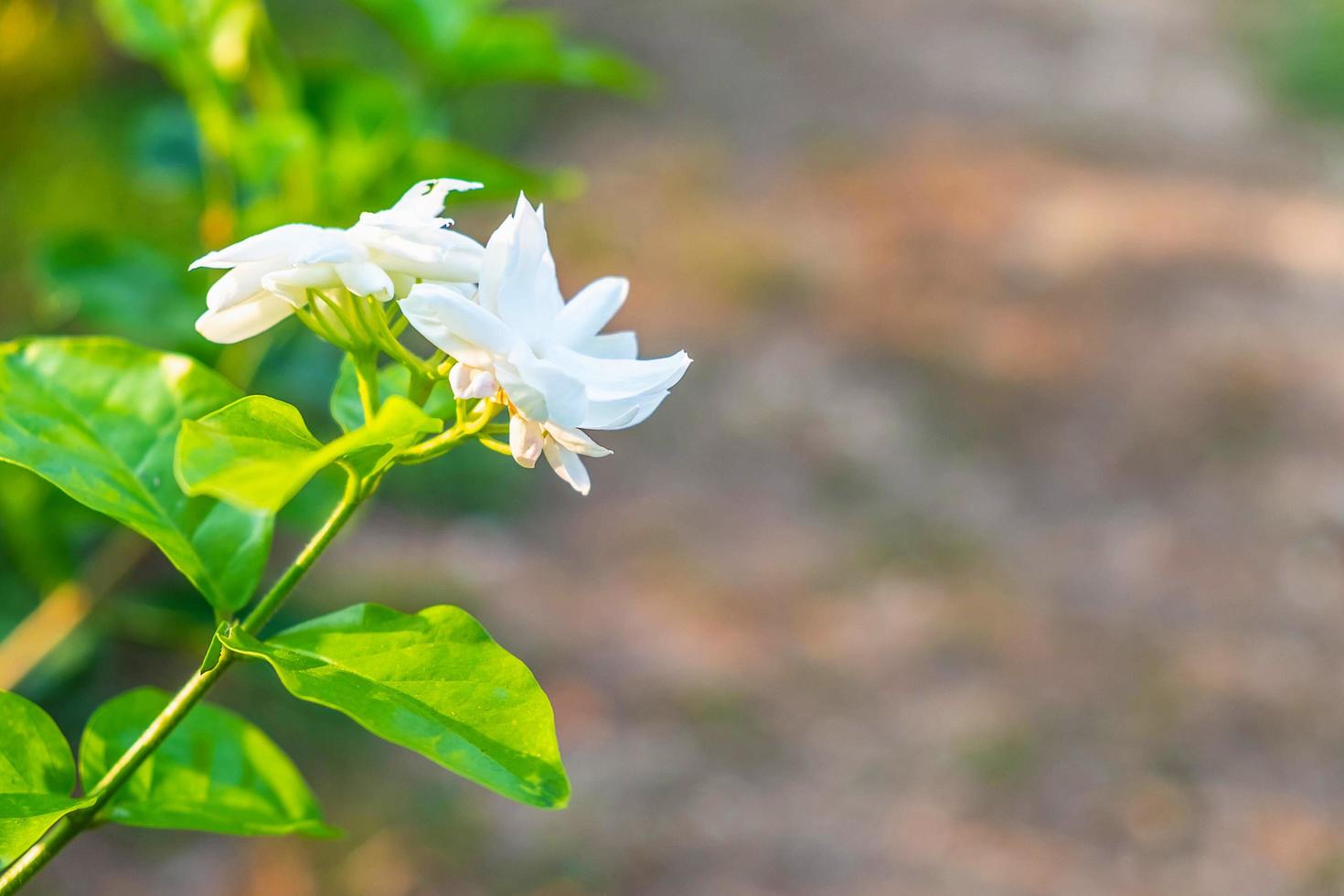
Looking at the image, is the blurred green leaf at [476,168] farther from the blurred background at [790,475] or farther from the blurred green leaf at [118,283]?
the blurred green leaf at [118,283]

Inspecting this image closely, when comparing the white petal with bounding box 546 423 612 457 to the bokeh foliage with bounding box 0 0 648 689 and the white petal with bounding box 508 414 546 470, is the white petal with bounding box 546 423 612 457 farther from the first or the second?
the bokeh foliage with bounding box 0 0 648 689

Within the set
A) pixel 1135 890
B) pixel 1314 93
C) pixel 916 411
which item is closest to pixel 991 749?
pixel 1135 890

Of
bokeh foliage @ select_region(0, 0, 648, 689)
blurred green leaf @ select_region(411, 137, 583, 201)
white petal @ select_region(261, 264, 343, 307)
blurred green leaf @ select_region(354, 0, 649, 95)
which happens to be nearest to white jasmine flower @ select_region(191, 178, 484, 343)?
white petal @ select_region(261, 264, 343, 307)

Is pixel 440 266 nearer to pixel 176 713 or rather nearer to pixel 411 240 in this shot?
pixel 411 240

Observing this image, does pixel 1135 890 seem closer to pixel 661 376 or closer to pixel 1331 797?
pixel 1331 797

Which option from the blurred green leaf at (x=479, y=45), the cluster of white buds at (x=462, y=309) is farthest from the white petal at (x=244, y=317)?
the blurred green leaf at (x=479, y=45)

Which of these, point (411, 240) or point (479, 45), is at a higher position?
point (479, 45)

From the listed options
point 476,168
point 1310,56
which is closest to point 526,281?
point 476,168
